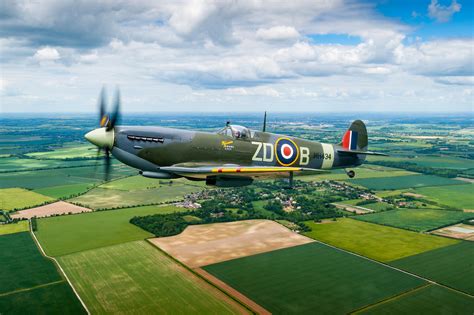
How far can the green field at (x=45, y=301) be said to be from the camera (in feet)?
110

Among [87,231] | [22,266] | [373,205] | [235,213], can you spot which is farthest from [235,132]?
[373,205]

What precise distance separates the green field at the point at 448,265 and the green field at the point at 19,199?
65.1 meters

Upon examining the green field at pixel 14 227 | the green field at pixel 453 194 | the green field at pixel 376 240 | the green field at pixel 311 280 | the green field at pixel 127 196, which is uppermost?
the green field at pixel 453 194

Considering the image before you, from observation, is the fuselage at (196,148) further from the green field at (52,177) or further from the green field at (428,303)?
the green field at (52,177)

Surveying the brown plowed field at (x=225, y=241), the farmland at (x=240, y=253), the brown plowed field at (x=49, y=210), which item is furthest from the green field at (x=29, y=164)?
the brown plowed field at (x=225, y=241)

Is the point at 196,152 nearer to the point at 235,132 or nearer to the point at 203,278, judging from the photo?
the point at 235,132

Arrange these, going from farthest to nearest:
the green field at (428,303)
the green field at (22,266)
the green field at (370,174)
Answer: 1. the green field at (370,174)
2. the green field at (22,266)
3. the green field at (428,303)

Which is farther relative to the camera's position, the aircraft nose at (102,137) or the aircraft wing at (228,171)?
the aircraft nose at (102,137)

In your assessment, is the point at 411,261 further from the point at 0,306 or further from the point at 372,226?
the point at 0,306

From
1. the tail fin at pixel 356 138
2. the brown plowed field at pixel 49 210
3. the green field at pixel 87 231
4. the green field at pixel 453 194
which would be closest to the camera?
the tail fin at pixel 356 138

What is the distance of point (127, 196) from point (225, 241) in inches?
1378

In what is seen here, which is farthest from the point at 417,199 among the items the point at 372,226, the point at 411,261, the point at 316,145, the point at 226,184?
the point at 226,184

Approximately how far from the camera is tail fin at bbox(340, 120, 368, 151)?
2627 cm

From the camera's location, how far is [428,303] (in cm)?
3472
